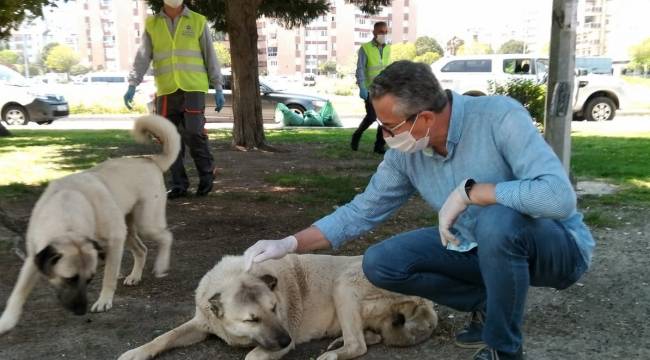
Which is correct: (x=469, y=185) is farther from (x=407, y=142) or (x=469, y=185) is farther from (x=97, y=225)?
(x=97, y=225)

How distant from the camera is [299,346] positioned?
3.11 meters

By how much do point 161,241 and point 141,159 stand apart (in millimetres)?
613

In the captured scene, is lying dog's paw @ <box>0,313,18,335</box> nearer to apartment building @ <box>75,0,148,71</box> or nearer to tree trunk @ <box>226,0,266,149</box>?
tree trunk @ <box>226,0,266,149</box>

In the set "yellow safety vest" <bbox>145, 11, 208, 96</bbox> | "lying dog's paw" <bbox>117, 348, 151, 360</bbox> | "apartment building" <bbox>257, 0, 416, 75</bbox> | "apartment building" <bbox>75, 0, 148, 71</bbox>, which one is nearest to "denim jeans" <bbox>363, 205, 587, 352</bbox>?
"lying dog's paw" <bbox>117, 348, 151, 360</bbox>

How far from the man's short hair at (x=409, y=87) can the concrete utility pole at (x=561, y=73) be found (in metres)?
3.46

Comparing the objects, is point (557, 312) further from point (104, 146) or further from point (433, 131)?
point (104, 146)

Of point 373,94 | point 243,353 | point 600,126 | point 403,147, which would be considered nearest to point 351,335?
point 243,353

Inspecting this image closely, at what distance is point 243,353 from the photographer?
9.75ft

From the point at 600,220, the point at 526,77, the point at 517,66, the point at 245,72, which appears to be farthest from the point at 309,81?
the point at 600,220

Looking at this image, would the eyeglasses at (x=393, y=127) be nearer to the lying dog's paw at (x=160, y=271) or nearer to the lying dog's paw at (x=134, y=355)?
the lying dog's paw at (x=134, y=355)

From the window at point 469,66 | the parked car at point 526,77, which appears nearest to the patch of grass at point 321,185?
the parked car at point 526,77

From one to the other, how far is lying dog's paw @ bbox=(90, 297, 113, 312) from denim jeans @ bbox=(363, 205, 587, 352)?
166cm

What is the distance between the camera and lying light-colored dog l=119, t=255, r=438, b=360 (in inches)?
110

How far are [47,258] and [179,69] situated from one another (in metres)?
3.31
